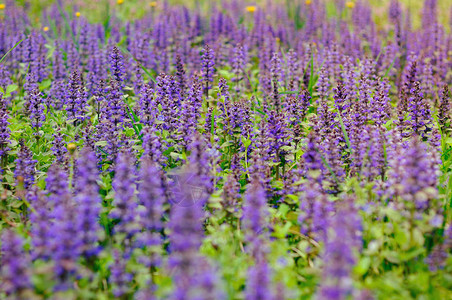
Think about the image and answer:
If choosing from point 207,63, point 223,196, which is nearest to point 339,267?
point 223,196

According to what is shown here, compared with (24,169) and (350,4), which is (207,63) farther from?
(350,4)

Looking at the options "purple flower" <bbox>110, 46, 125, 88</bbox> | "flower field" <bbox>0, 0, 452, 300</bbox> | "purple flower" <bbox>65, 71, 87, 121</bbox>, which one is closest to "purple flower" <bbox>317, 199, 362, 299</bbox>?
"flower field" <bbox>0, 0, 452, 300</bbox>

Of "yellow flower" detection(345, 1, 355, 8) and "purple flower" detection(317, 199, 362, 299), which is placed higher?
"yellow flower" detection(345, 1, 355, 8)

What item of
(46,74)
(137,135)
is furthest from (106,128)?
(46,74)

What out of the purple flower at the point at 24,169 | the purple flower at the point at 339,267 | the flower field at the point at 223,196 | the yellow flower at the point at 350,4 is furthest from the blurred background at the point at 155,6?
the purple flower at the point at 339,267

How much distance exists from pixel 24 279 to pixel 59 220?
0.78 metres

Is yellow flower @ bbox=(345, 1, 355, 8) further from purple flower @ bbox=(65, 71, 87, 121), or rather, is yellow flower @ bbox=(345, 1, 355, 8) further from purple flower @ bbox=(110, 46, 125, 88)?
purple flower @ bbox=(65, 71, 87, 121)

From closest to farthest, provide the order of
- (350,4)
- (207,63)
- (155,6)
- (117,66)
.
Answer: (117,66), (207,63), (350,4), (155,6)

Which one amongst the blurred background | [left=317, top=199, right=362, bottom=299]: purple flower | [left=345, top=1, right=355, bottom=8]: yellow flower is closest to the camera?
[left=317, top=199, right=362, bottom=299]: purple flower

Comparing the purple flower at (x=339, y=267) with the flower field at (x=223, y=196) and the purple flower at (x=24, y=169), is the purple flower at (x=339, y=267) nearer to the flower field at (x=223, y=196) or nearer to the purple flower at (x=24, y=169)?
the flower field at (x=223, y=196)

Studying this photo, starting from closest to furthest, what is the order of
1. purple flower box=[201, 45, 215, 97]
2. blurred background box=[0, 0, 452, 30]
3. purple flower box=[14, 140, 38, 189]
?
1. purple flower box=[14, 140, 38, 189]
2. purple flower box=[201, 45, 215, 97]
3. blurred background box=[0, 0, 452, 30]

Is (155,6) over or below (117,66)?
over

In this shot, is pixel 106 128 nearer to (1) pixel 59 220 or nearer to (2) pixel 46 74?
(1) pixel 59 220

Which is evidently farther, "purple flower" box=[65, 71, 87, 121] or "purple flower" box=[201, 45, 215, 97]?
"purple flower" box=[201, 45, 215, 97]
